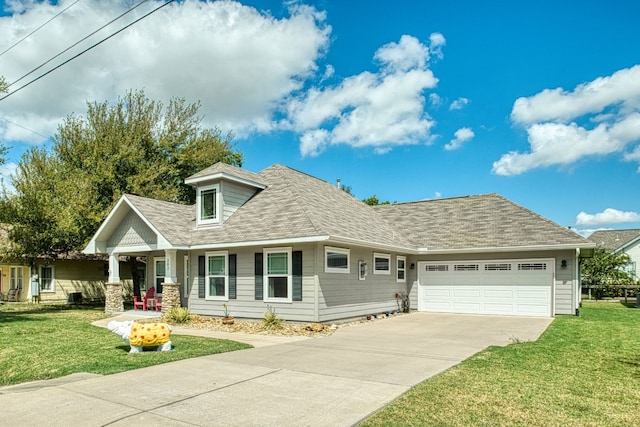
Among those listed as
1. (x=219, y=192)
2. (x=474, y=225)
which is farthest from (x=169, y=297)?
(x=474, y=225)

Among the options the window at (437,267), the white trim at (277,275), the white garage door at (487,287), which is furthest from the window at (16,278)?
the window at (437,267)

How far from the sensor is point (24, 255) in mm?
20453

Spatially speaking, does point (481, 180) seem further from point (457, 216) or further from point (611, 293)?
point (611, 293)

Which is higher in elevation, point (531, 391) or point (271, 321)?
point (531, 391)

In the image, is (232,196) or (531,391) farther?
(232,196)

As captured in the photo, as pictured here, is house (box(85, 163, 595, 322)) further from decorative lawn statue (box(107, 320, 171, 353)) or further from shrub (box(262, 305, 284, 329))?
decorative lawn statue (box(107, 320, 171, 353))

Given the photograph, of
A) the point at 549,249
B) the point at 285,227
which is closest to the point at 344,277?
the point at 285,227

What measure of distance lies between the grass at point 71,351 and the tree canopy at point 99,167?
7110mm

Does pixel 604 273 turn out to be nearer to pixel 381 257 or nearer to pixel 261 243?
pixel 381 257

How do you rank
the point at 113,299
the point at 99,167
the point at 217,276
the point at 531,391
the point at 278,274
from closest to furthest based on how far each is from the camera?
the point at 531,391 < the point at 278,274 < the point at 217,276 < the point at 113,299 < the point at 99,167

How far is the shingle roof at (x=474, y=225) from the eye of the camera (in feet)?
56.3

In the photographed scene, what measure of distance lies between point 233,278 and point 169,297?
2594mm

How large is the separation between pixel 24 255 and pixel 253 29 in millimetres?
16223

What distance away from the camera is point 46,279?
25.4 metres
